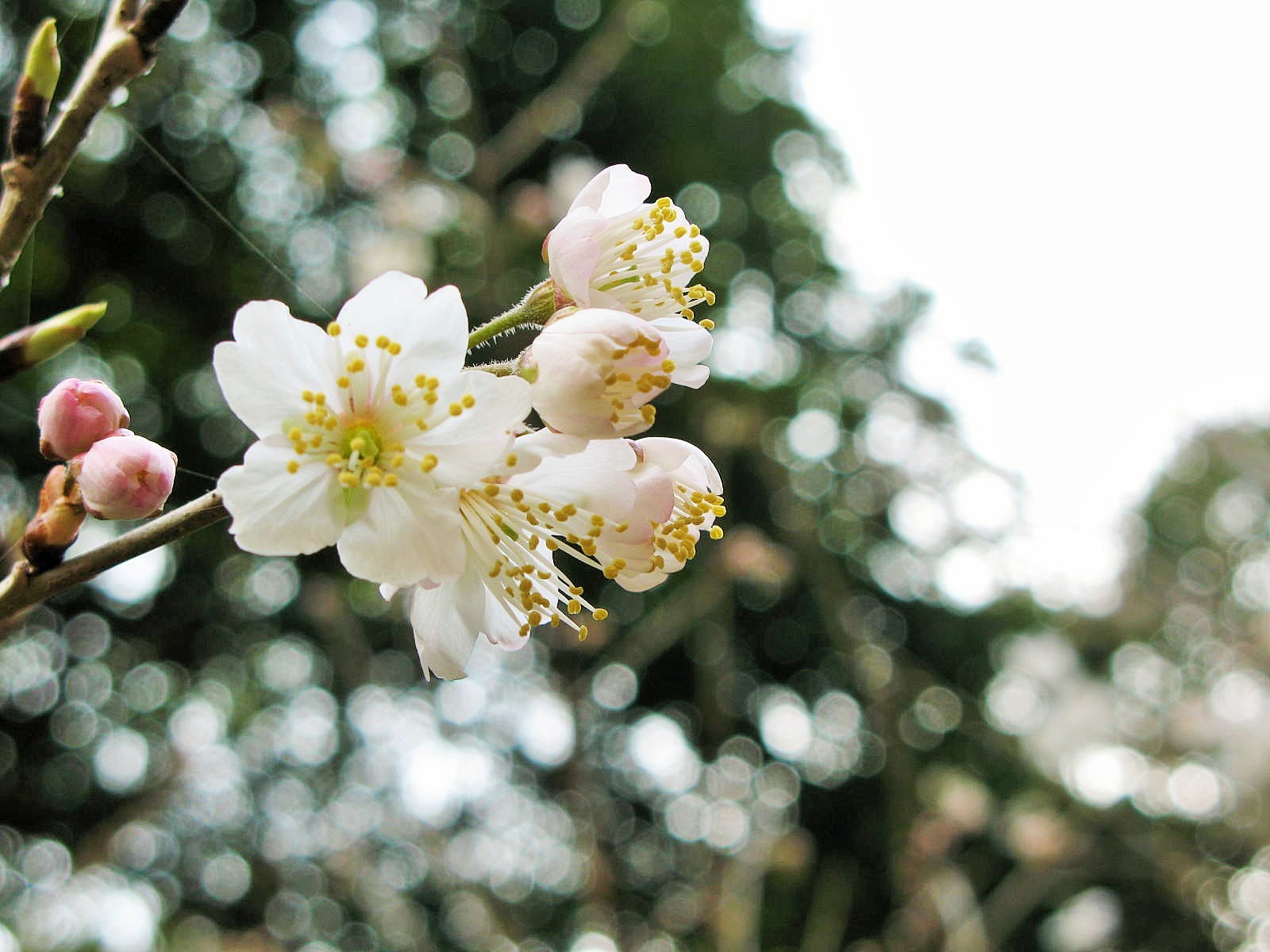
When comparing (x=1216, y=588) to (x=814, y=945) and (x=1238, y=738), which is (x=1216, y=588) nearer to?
(x=1238, y=738)

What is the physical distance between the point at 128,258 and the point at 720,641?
6.72 feet

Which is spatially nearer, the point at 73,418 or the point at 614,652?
the point at 73,418

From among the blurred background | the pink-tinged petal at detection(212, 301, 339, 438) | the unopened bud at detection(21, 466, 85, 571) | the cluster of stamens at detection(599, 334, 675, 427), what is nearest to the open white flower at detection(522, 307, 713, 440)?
the cluster of stamens at detection(599, 334, 675, 427)

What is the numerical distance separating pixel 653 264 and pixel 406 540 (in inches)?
10.0

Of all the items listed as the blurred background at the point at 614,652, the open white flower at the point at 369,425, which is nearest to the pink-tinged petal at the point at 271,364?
the open white flower at the point at 369,425

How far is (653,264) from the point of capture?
0.62m

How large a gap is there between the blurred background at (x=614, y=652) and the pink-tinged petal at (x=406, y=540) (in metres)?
1.28

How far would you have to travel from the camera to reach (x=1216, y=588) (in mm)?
4863

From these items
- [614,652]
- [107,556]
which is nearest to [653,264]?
[107,556]

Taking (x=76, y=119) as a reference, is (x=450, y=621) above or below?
below

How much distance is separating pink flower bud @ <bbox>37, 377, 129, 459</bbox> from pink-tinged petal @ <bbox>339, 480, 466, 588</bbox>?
14 centimetres

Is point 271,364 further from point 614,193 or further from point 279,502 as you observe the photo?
point 614,193

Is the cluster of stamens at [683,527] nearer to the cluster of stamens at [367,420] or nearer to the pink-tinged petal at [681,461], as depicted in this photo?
the pink-tinged petal at [681,461]

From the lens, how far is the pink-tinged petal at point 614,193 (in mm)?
614
